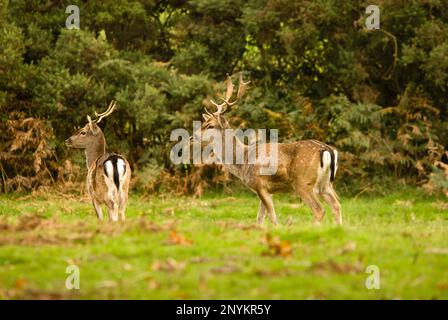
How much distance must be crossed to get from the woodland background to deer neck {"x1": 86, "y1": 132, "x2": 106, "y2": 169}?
289 centimetres

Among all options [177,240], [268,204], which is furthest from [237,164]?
[177,240]

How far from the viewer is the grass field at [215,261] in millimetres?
6258

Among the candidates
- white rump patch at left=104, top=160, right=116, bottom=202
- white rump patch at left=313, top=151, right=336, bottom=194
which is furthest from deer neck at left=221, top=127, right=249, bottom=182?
white rump patch at left=104, top=160, right=116, bottom=202

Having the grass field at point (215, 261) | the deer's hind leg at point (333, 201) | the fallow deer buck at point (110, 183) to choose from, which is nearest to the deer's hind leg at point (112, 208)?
the fallow deer buck at point (110, 183)

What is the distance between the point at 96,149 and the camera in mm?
11922

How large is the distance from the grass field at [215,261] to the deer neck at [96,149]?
327 centimetres

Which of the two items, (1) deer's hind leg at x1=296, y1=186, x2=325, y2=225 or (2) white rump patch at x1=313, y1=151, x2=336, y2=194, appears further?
(2) white rump patch at x1=313, y1=151, x2=336, y2=194

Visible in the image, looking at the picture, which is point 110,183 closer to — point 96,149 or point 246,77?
point 96,149

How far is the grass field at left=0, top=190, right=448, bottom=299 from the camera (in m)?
6.26

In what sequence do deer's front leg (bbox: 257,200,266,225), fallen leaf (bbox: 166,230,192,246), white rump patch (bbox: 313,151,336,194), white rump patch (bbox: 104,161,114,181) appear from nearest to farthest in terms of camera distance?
fallen leaf (bbox: 166,230,192,246), white rump patch (bbox: 104,161,114,181), white rump patch (bbox: 313,151,336,194), deer's front leg (bbox: 257,200,266,225)

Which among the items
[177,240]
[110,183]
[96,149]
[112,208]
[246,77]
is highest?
[246,77]

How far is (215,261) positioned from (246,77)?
32.5 feet

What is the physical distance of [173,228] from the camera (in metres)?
8.09

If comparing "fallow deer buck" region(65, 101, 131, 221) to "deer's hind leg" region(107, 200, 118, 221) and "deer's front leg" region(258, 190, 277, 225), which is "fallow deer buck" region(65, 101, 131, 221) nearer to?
"deer's hind leg" region(107, 200, 118, 221)
